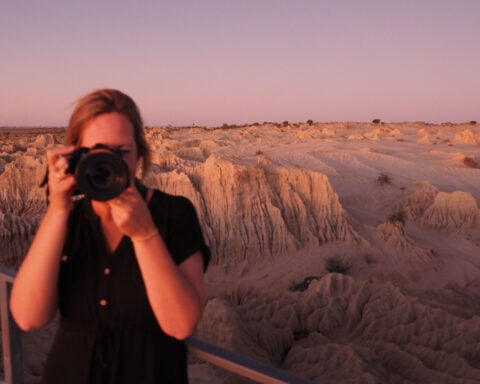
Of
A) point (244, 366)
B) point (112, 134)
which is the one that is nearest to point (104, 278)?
point (112, 134)

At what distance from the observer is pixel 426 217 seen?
1922cm

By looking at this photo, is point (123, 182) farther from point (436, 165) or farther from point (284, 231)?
point (436, 165)

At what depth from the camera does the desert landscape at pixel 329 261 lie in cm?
820

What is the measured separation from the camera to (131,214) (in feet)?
4.50

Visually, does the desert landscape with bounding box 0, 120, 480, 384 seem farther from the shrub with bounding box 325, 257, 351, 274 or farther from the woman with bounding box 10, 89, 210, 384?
the woman with bounding box 10, 89, 210, 384

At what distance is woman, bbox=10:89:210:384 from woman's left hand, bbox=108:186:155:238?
0.07 meters

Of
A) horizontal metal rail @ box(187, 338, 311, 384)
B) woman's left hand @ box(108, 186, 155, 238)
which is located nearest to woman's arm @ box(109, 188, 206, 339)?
woman's left hand @ box(108, 186, 155, 238)

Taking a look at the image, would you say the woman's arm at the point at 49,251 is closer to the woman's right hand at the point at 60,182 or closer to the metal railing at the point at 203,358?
the woman's right hand at the point at 60,182

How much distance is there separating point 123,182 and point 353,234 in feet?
52.5

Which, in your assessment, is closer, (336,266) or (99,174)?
(99,174)

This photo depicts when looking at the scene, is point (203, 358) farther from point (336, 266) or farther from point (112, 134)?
point (336, 266)

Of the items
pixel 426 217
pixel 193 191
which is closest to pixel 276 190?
pixel 193 191

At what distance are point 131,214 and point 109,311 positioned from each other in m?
0.39

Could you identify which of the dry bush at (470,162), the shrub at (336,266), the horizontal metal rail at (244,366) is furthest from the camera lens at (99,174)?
the dry bush at (470,162)
